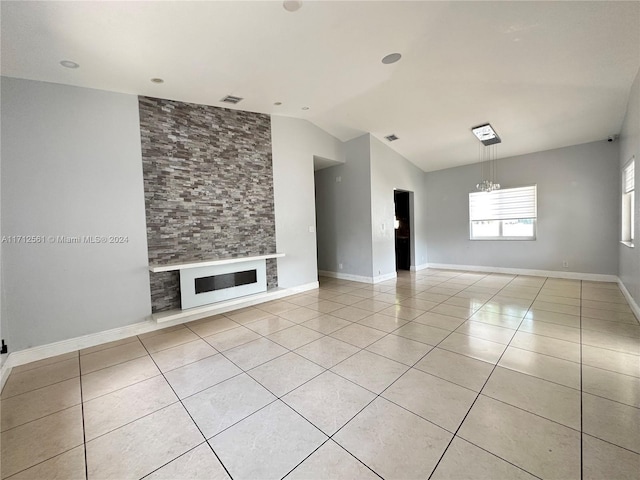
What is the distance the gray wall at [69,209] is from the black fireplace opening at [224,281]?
2.32 feet

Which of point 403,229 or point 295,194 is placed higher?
point 295,194

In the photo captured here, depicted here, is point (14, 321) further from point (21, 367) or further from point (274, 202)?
point (274, 202)

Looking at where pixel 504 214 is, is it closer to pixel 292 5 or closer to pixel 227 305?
pixel 292 5

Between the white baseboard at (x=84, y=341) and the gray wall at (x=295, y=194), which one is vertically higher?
the gray wall at (x=295, y=194)

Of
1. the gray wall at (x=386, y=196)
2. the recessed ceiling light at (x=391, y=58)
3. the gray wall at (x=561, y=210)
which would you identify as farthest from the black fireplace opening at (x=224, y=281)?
the gray wall at (x=561, y=210)

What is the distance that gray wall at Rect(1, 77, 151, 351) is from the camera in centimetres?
278

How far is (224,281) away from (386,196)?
13.8ft

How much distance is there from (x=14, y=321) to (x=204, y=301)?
191cm

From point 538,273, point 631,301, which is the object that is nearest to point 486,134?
point 538,273

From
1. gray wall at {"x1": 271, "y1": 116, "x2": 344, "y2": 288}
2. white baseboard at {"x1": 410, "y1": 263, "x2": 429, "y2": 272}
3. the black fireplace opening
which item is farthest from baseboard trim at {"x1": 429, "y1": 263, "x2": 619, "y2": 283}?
the black fireplace opening

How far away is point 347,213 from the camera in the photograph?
20.6ft

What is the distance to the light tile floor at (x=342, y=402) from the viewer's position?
4.76ft

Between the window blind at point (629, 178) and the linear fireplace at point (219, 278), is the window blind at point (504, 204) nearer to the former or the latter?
the window blind at point (629, 178)

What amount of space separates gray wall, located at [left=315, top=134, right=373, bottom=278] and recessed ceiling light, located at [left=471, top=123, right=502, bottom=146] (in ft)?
7.20
